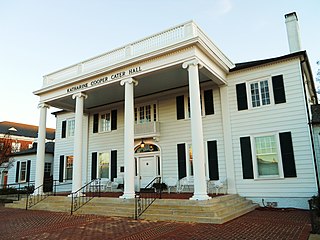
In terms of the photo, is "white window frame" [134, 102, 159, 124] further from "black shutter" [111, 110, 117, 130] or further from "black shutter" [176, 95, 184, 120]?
"black shutter" [111, 110, 117, 130]

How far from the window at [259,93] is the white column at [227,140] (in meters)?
1.31

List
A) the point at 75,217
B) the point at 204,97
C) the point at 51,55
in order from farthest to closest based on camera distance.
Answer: the point at 51,55, the point at 204,97, the point at 75,217

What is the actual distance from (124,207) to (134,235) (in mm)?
3734

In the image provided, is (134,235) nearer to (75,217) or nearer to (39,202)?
(75,217)

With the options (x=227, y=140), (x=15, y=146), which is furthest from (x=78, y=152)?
(x=15, y=146)

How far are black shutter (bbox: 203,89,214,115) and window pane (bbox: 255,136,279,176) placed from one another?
2831 millimetres

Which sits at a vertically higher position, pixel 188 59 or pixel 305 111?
pixel 188 59

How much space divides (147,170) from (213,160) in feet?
14.2

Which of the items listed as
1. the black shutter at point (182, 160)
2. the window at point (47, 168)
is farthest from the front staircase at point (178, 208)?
the window at point (47, 168)

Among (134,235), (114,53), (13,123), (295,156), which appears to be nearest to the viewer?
(134,235)

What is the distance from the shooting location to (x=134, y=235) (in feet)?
23.6

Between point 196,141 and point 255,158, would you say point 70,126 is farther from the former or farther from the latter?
point 255,158

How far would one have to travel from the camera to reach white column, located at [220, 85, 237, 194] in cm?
1305

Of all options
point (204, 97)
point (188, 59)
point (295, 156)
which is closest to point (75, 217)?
point (188, 59)
